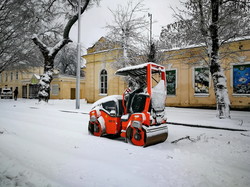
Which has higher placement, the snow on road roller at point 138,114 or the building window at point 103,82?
the building window at point 103,82

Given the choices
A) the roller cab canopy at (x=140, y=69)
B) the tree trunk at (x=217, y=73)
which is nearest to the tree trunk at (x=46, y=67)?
the tree trunk at (x=217, y=73)

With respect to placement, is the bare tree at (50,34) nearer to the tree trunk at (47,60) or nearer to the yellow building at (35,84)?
the tree trunk at (47,60)

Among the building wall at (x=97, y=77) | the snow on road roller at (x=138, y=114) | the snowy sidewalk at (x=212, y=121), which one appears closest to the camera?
the snow on road roller at (x=138, y=114)

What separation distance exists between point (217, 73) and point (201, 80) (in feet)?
23.9

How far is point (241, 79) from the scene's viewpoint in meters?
14.6

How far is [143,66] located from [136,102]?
0.98m

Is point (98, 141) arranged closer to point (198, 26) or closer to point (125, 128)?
point (125, 128)

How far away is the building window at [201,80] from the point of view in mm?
16023

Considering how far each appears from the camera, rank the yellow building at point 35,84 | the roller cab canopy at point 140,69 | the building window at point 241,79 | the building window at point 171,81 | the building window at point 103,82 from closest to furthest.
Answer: the roller cab canopy at point 140,69
the building window at point 241,79
the building window at point 171,81
the building window at point 103,82
the yellow building at point 35,84

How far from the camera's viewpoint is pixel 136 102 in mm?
4875

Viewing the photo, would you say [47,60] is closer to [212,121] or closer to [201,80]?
[201,80]

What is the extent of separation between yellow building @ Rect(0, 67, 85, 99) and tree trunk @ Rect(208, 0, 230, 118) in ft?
76.4

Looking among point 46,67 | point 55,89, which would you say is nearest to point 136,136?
point 46,67

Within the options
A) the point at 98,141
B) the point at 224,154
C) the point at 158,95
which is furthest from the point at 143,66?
the point at 224,154
